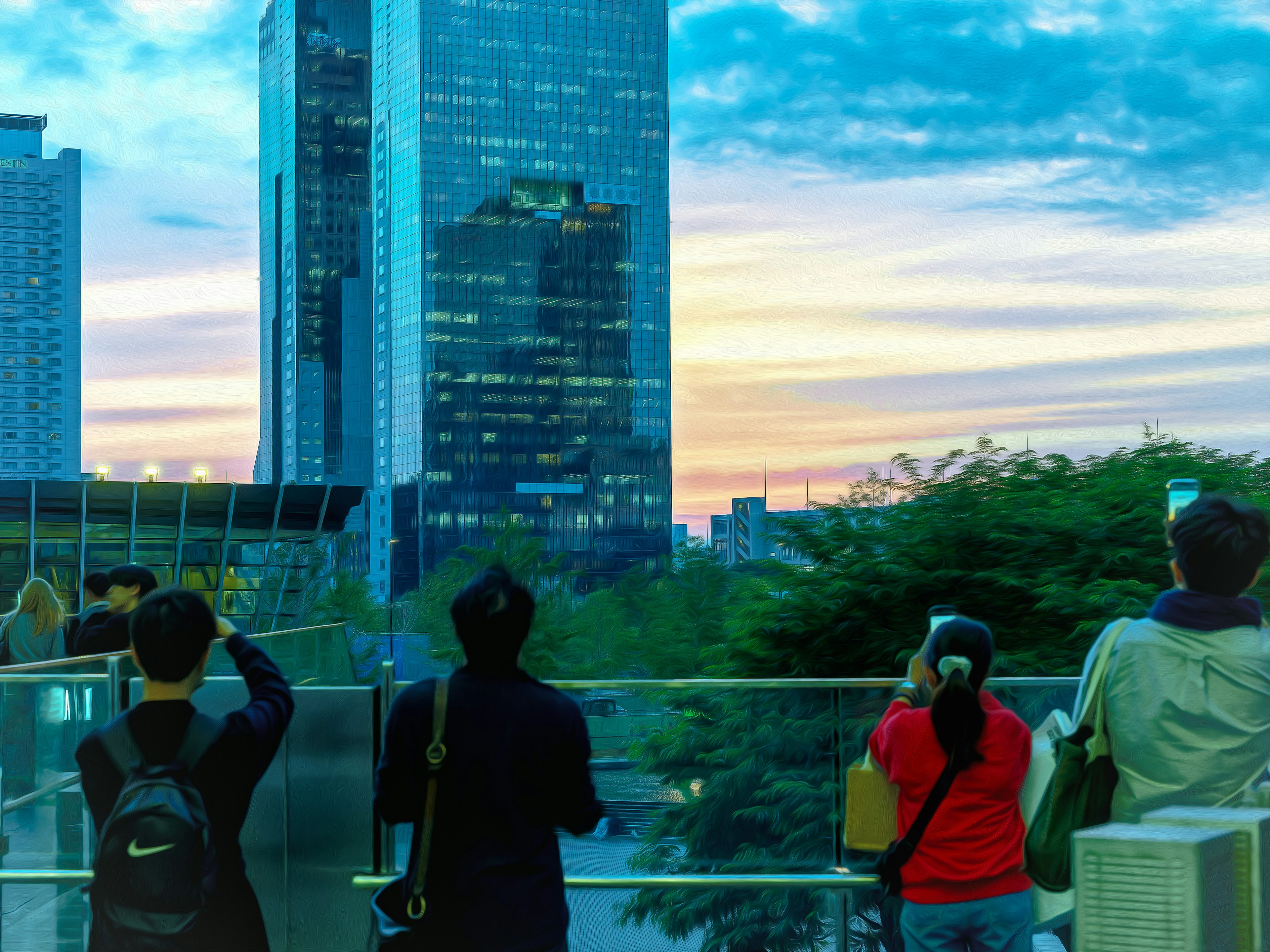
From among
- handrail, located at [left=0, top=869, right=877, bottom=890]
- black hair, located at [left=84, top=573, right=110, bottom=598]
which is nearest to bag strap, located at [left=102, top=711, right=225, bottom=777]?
handrail, located at [left=0, top=869, right=877, bottom=890]

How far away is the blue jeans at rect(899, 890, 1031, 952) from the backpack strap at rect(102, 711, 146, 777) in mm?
2137

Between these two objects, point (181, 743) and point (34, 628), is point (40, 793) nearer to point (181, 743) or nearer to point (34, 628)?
point (34, 628)

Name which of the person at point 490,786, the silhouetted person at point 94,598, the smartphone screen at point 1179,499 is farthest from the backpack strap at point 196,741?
the silhouetted person at point 94,598

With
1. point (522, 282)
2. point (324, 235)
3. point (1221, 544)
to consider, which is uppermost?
point (324, 235)

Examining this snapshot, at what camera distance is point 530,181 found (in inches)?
6132

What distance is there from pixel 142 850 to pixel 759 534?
11.8 metres

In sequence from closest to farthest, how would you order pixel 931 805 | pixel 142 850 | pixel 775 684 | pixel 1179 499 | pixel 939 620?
1. pixel 142 850
2. pixel 931 805
3. pixel 939 620
4. pixel 1179 499
5. pixel 775 684

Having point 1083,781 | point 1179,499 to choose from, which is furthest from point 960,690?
point 1179,499

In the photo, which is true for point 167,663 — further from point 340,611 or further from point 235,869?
point 340,611

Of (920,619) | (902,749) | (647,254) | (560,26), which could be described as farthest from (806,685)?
(560,26)

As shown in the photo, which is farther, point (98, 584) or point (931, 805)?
point (98, 584)

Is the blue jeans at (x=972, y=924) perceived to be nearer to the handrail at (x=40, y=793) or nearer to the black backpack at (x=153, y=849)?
the black backpack at (x=153, y=849)

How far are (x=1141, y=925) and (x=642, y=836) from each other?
18.0ft

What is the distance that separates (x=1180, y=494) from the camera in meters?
3.64
